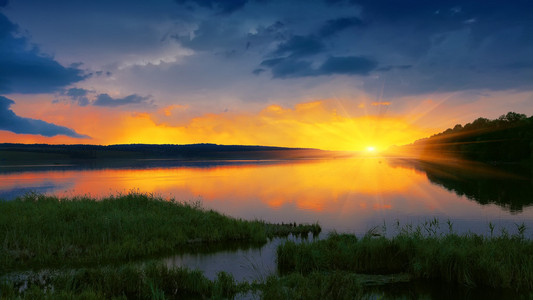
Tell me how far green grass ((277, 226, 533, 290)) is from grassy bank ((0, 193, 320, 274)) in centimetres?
637

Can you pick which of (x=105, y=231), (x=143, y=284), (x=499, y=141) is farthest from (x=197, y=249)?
(x=499, y=141)

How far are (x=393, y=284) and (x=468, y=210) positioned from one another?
27.5 metres

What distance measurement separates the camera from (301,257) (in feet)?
56.1

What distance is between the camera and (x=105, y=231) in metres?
20.8

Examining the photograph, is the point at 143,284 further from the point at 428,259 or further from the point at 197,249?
the point at 428,259

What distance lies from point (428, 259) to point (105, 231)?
1707 cm

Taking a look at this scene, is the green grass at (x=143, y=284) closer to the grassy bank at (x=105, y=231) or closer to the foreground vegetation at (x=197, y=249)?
the foreground vegetation at (x=197, y=249)

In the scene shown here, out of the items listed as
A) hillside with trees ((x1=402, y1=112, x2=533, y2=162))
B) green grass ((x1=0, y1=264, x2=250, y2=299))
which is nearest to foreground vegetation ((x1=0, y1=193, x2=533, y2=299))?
green grass ((x1=0, y1=264, x2=250, y2=299))

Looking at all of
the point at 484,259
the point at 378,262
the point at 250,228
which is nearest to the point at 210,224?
the point at 250,228

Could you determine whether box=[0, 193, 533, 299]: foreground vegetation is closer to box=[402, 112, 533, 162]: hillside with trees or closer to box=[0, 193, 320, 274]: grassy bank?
box=[0, 193, 320, 274]: grassy bank

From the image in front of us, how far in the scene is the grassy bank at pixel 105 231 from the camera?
1797 cm

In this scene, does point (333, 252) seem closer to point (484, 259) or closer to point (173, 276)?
point (484, 259)

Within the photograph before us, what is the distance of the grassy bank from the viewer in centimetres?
1797

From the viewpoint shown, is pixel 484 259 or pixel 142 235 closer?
pixel 484 259
